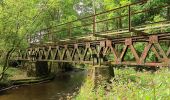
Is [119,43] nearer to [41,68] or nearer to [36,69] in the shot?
[36,69]

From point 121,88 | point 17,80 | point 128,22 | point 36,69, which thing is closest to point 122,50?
point 128,22

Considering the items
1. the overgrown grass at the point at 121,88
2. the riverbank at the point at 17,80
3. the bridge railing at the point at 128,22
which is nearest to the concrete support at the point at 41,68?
the riverbank at the point at 17,80

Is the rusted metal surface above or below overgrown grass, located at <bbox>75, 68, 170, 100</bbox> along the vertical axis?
above

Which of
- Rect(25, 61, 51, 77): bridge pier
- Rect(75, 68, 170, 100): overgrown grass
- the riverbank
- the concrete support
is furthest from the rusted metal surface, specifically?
the concrete support

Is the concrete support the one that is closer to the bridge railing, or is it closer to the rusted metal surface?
the bridge railing

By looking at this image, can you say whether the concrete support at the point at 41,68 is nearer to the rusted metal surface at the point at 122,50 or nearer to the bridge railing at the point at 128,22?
the bridge railing at the point at 128,22

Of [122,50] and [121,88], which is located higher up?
[122,50]

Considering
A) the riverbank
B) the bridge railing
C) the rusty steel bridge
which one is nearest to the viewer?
the rusty steel bridge

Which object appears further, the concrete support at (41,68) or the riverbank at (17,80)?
the concrete support at (41,68)

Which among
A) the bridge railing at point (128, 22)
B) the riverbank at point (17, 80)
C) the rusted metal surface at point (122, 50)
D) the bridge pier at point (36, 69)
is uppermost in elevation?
the bridge railing at point (128, 22)

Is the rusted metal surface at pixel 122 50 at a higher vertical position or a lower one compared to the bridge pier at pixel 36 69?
higher

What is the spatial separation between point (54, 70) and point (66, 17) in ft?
32.0

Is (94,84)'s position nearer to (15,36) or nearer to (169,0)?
(15,36)

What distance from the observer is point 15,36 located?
19.4 m
